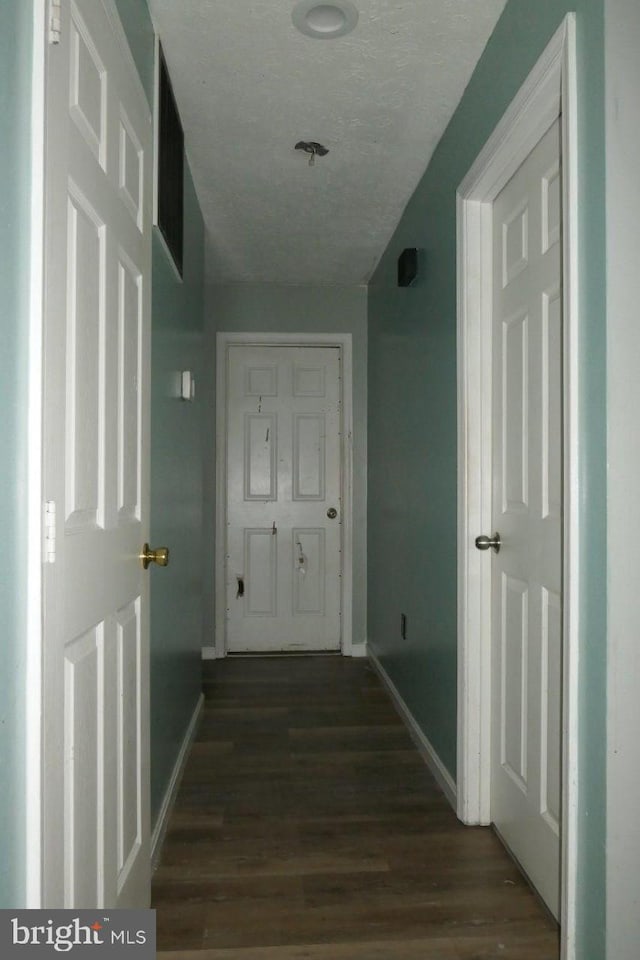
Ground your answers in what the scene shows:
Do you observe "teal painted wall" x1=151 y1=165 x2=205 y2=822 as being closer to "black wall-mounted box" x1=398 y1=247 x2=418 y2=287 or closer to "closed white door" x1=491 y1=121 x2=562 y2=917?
"black wall-mounted box" x1=398 y1=247 x2=418 y2=287

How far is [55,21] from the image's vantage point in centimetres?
100

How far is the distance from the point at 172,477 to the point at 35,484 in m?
1.47

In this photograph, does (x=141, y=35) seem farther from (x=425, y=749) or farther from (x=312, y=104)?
(x=425, y=749)

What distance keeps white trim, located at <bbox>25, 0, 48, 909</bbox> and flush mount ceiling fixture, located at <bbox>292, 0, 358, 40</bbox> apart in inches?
46.1

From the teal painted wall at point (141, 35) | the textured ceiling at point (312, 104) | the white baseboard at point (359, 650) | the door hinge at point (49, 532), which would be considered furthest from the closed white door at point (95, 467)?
the white baseboard at point (359, 650)

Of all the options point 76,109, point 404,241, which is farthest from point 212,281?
point 76,109

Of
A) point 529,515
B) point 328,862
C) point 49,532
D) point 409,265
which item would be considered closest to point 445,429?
point 529,515

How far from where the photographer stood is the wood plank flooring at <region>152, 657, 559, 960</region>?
1698mm

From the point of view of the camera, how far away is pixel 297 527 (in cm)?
460

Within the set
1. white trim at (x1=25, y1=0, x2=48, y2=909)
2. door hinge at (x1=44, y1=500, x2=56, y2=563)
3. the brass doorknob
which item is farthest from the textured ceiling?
door hinge at (x1=44, y1=500, x2=56, y2=563)

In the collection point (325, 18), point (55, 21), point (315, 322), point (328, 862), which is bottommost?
point (328, 862)

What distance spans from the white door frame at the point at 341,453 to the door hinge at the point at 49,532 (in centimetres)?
350

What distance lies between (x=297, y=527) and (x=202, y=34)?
3.06 m

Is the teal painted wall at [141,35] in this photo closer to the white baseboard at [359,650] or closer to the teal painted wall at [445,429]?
the teal painted wall at [445,429]
